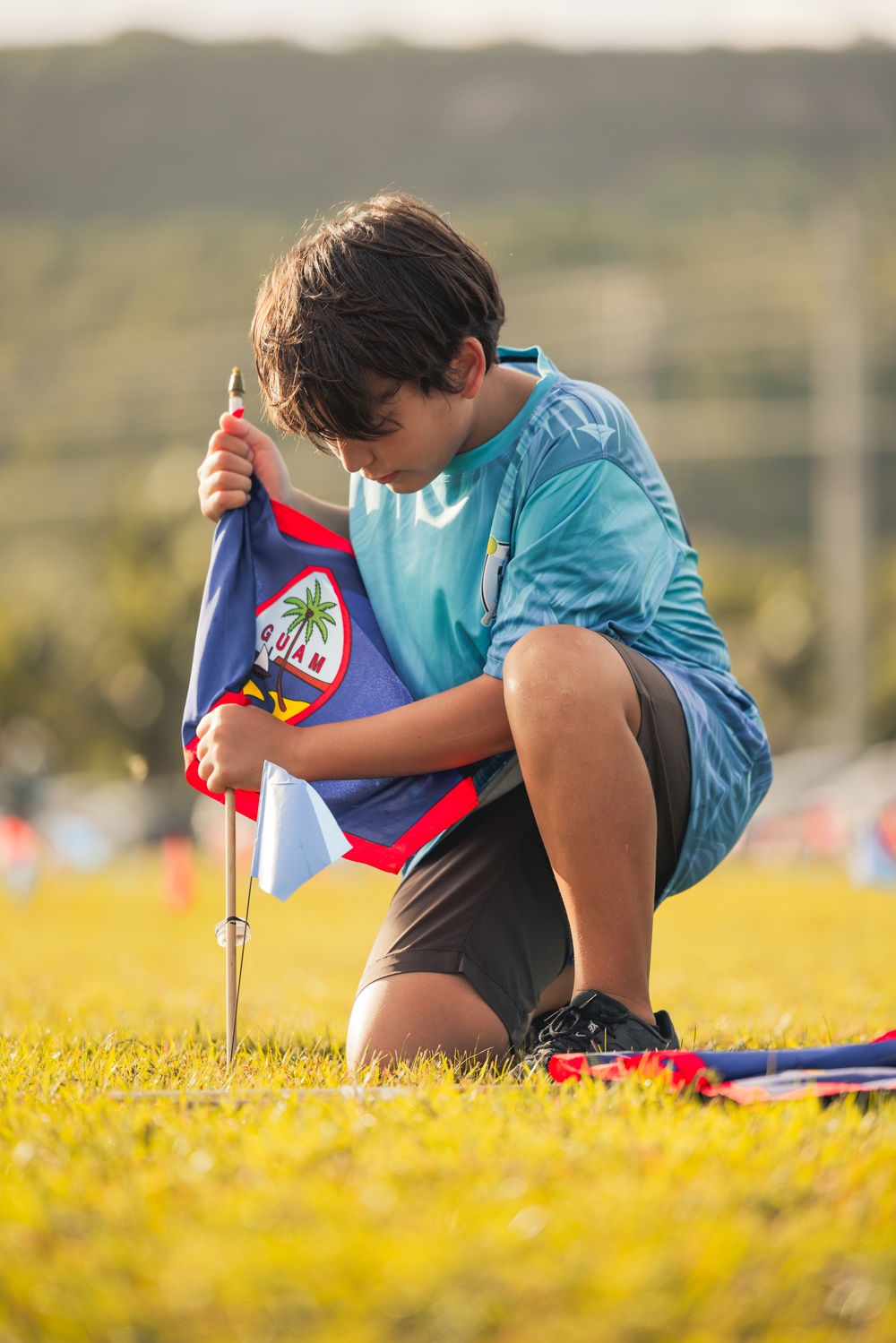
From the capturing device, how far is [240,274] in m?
104

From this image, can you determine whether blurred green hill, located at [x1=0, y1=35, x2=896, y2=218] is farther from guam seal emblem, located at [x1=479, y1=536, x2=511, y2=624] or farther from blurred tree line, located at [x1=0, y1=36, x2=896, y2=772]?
guam seal emblem, located at [x1=479, y1=536, x2=511, y2=624]

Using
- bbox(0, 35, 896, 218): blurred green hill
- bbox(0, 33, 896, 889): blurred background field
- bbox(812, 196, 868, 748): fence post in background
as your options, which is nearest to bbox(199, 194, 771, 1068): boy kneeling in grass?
bbox(0, 33, 896, 889): blurred background field

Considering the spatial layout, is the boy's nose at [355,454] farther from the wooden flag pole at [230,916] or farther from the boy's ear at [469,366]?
the wooden flag pole at [230,916]

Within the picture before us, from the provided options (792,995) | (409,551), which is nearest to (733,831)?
(409,551)

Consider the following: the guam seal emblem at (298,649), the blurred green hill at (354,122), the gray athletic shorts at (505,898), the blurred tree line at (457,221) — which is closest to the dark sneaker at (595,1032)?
the gray athletic shorts at (505,898)

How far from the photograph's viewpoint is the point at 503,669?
266cm

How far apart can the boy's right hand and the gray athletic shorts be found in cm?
88

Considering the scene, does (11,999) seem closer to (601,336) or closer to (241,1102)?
(241,1102)

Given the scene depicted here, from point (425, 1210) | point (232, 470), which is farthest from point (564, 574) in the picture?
point (425, 1210)

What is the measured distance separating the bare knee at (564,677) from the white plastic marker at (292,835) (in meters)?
0.44

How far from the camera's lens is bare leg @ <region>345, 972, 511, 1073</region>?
268cm

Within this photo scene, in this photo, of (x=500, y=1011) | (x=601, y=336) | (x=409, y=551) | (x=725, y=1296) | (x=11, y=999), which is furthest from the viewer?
(x=601, y=336)

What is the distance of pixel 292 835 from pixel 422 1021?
444 millimetres

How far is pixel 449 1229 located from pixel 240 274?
4248 inches
